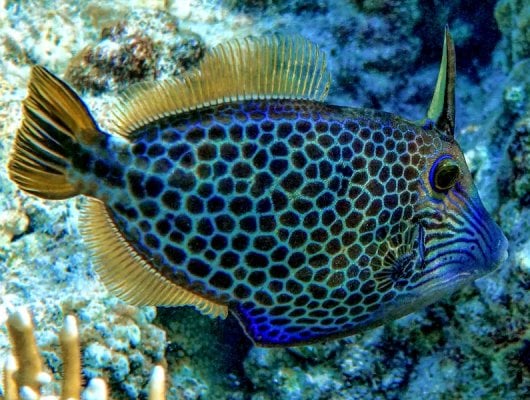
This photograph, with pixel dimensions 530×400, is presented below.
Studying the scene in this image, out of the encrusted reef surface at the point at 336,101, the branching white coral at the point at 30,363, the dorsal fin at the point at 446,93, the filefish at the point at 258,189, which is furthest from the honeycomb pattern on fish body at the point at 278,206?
the encrusted reef surface at the point at 336,101

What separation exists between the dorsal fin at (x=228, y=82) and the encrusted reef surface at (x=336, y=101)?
163cm

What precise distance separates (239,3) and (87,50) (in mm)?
1409

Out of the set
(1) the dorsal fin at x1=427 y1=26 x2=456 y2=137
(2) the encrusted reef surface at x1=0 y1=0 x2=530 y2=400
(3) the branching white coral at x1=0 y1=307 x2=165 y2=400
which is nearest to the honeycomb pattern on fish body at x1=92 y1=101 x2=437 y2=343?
(1) the dorsal fin at x1=427 y1=26 x2=456 y2=137

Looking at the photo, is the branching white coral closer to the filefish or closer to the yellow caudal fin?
the filefish

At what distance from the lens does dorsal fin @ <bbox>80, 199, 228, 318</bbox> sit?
7.23ft

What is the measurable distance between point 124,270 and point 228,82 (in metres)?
0.90

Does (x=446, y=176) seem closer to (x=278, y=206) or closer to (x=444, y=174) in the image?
(x=444, y=174)

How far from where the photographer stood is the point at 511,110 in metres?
3.63

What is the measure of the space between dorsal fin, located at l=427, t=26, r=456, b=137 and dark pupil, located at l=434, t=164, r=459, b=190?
202 mm

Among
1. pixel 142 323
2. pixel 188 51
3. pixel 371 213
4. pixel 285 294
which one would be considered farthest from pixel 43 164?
pixel 188 51

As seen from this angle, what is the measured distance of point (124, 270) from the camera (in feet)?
7.35

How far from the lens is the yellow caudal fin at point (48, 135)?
6.91 ft

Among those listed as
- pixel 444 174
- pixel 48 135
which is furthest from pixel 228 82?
pixel 444 174

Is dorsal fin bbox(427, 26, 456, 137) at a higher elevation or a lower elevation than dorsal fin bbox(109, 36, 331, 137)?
lower
